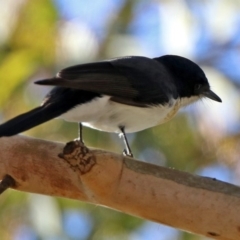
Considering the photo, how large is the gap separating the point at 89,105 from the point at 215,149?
1270mm

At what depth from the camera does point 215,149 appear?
11.3 feet

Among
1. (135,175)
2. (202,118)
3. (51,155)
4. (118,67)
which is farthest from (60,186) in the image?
(202,118)

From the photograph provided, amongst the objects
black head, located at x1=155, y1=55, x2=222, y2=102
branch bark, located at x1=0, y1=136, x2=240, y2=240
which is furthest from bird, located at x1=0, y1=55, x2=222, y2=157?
branch bark, located at x1=0, y1=136, x2=240, y2=240

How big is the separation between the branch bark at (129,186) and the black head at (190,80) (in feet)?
3.55

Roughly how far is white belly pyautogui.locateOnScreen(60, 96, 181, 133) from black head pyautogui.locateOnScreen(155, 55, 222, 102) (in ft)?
1.01

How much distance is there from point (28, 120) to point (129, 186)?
0.40 m

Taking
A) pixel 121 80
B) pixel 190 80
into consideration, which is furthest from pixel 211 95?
pixel 121 80

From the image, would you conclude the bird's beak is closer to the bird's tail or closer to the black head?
the black head

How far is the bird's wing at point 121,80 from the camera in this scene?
224 cm

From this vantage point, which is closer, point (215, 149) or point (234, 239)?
point (234, 239)

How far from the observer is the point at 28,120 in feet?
6.85

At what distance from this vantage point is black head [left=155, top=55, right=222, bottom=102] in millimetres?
3029

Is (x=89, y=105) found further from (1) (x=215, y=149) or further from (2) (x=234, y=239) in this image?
(1) (x=215, y=149)

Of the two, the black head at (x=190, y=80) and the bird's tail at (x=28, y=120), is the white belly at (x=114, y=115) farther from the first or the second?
the black head at (x=190, y=80)
